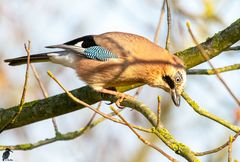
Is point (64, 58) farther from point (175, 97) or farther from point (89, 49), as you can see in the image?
point (175, 97)

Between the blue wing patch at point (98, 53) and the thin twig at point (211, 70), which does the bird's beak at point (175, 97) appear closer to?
the thin twig at point (211, 70)

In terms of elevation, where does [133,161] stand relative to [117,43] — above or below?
below

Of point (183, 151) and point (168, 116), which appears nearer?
point (183, 151)

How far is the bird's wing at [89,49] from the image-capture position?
6078 millimetres

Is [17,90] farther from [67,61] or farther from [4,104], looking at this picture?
[67,61]

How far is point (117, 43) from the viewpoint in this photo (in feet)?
19.9

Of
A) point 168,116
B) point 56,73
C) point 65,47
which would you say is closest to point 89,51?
point 65,47

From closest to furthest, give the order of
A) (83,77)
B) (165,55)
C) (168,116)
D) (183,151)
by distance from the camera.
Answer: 1. (183,151)
2. (165,55)
3. (83,77)
4. (168,116)

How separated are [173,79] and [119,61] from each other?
0.65 metres

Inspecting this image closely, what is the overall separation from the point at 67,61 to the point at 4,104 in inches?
55.5

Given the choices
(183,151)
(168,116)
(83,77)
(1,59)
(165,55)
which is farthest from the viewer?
(168,116)

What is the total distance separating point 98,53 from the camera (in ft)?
20.0

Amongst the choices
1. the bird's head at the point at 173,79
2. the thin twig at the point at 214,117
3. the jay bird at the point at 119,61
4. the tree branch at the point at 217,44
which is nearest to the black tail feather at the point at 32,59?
the jay bird at the point at 119,61

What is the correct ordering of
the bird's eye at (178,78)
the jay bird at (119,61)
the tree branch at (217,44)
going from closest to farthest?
the tree branch at (217,44), the bird's eye at (178,78), the jay bird at (119,61)
